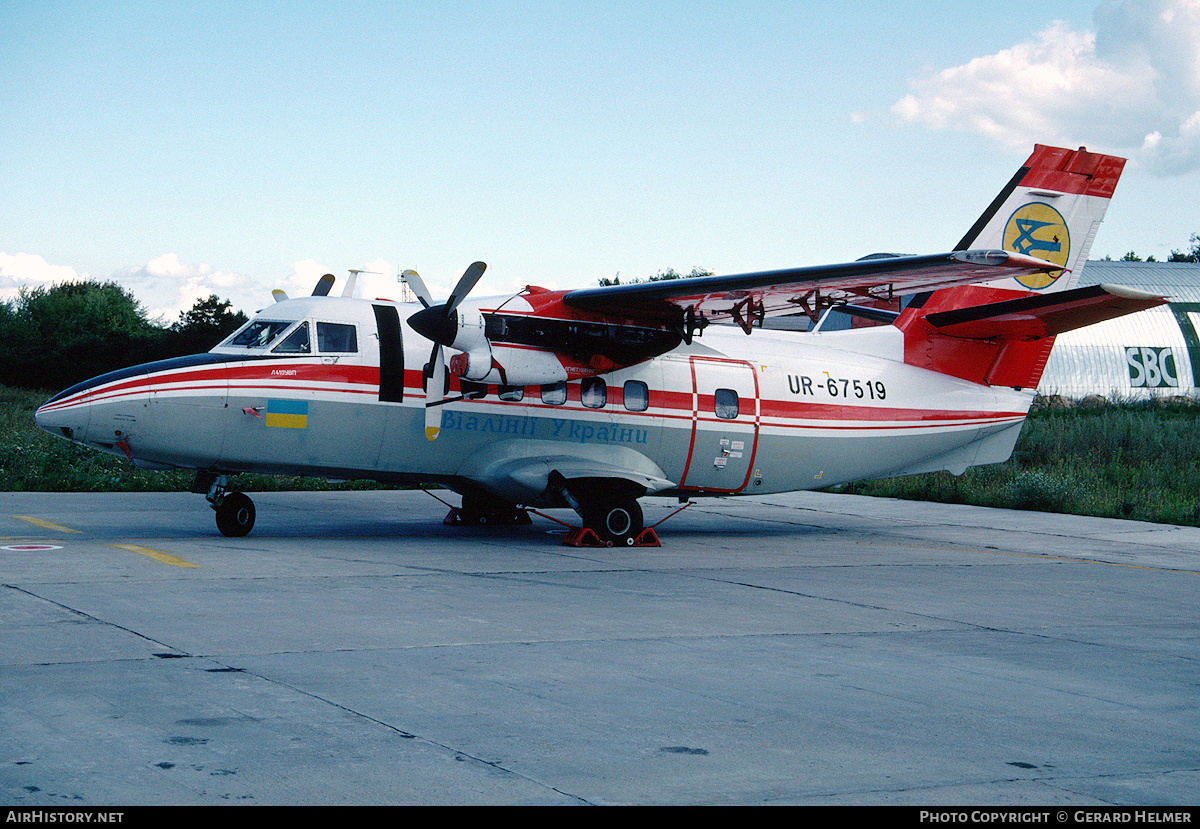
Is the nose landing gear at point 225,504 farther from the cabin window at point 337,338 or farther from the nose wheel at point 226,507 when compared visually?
the cabin window at point 337,338

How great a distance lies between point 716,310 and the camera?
1583 centimetres

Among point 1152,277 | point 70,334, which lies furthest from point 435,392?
point 70,334

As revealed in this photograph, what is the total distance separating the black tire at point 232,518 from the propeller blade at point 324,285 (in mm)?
3570

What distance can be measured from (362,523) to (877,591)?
9.07 metres

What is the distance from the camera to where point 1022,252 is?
18.1 meters

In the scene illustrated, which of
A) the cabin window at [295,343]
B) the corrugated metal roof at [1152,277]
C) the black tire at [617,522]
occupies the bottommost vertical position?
the black tire at [617,522]

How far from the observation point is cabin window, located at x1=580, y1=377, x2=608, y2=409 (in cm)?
1565

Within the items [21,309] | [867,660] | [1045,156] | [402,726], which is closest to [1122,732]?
[867,660]

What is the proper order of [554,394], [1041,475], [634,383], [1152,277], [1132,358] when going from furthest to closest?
[1152,277], [1132,358], [1041,475], [634,383], [554,394]

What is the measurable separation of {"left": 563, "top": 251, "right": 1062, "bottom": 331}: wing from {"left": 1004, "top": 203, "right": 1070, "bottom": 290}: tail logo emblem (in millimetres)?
3933

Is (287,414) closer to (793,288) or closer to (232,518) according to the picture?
(232,518)

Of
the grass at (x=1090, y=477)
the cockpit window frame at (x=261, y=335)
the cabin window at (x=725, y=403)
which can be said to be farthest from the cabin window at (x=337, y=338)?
the grass at (x=1090, y=477)

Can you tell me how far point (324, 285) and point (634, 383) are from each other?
493 centimetres

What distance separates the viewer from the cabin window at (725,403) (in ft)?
54.5
